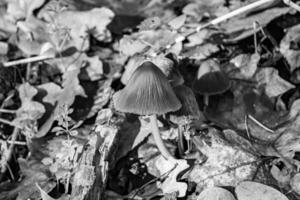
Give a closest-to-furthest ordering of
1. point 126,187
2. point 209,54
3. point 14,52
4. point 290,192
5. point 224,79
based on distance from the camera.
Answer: point 290,192 → point 126,187 → point 224,79 → point 209,54 → point 14,52

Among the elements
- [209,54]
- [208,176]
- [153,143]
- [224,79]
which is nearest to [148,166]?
[153,143]

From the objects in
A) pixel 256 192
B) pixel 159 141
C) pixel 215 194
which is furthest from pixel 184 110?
pixel 256 192

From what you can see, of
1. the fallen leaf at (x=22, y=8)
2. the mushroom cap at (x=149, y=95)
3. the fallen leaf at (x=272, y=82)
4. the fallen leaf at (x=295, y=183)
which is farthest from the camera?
the fallen leaf at (x=22, y=8)

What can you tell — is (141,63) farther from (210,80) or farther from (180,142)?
(180,142)

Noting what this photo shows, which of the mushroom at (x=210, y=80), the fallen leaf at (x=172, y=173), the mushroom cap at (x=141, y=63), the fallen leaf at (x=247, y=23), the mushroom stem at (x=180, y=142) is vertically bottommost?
the fallen leaf at (x=172, y=173)

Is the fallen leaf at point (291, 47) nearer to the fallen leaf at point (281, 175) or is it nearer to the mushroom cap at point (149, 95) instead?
the fallen leaf at point (281, 175)

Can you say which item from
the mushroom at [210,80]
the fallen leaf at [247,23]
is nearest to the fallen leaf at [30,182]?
the mushroom at [210,80]

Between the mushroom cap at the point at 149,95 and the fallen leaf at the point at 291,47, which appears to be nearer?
the mushroom cap at the point at 149,95

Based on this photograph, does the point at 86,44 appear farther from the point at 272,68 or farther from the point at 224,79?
the point at 272,68
